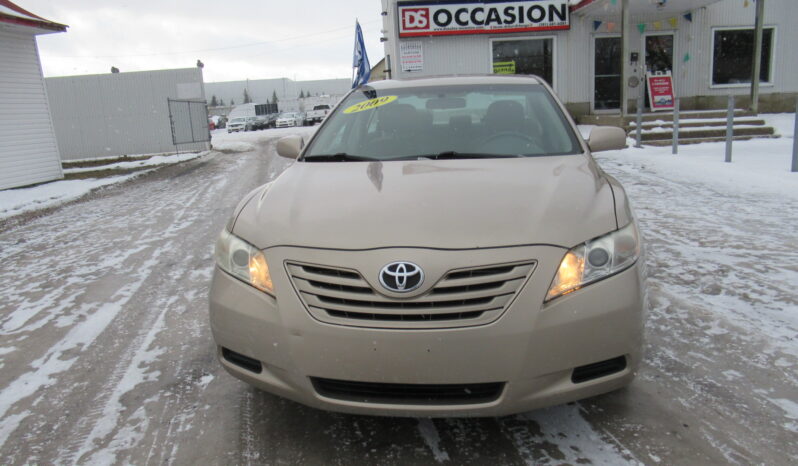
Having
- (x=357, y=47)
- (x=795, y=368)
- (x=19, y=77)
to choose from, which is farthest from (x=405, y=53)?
(x=795, y=368)

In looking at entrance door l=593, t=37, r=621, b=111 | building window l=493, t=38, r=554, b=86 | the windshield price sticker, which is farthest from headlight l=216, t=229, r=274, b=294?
entrance door l=593, t=37, r=621, b=111

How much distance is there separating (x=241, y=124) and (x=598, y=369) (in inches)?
1607

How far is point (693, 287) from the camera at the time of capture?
3.95 meters

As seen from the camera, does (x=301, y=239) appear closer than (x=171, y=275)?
Yes

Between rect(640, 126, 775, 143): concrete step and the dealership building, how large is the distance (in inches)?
148

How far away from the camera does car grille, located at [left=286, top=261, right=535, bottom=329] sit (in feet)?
6.52

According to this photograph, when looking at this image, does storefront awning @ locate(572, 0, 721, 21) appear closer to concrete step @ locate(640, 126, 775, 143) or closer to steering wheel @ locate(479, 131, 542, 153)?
concrete step @ locate(640, 126, 775, 143)

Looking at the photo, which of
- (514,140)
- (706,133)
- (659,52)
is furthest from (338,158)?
(659,52)

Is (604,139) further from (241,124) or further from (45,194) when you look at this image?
(241,124)

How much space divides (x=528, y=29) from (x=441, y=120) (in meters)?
15.4

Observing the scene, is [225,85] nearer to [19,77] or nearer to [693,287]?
[19,77]

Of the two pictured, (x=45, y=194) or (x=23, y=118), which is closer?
(x=45, y=194)

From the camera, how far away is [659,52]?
17.3 meters

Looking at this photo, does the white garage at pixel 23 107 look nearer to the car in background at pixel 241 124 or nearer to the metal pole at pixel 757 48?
the metal pole at pixel 757 48
